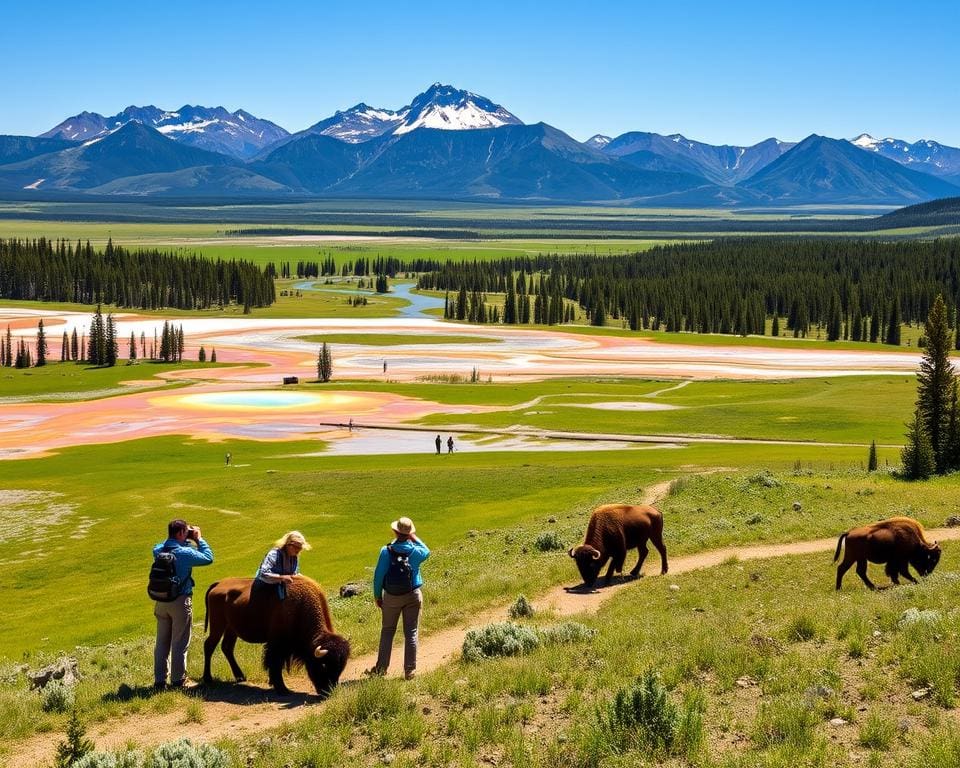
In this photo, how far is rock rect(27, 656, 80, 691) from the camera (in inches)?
717

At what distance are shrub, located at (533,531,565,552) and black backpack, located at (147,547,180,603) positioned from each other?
46.8ft

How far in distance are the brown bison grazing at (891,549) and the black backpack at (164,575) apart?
46.2 ft

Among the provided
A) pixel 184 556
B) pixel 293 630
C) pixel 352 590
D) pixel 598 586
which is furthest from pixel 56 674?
pixel 598 586

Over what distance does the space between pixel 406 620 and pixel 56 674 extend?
22.6ft

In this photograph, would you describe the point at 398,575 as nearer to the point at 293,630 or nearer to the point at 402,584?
the point at 402,584

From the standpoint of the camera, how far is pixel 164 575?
1669 cm

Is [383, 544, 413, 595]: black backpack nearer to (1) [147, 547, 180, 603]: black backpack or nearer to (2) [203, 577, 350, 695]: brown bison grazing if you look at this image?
(2) [203, 577, 350, 695]: brown bison grazing

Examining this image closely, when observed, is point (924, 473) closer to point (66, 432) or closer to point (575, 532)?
point (575, 532)

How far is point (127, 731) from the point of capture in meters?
15.5

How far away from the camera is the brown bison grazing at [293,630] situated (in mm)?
16281

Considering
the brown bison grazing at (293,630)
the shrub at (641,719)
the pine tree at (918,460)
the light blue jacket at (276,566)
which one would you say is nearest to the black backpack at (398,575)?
the brown bison grazing at (293,630)

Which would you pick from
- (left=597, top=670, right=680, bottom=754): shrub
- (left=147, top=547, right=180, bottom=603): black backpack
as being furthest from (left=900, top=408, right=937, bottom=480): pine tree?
(left=147, top=547, right=180, bottom=603): black backpack

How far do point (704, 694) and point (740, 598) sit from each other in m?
7.59

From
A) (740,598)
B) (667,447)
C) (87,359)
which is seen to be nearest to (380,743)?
(740,598)
